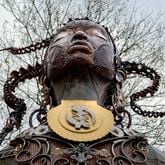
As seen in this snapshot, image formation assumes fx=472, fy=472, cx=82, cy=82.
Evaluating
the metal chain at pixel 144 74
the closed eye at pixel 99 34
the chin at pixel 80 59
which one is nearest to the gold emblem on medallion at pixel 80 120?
the chin at pixel 80 59

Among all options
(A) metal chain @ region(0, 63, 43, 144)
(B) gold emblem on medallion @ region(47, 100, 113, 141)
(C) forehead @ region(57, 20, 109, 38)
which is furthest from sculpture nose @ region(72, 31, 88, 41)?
(A) metal chain @ region(0, 63, 43, 144)

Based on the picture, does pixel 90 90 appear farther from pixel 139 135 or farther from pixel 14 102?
pixel 14 102

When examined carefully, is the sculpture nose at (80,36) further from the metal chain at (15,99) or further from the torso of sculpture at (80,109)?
the metal chain at (15,99)

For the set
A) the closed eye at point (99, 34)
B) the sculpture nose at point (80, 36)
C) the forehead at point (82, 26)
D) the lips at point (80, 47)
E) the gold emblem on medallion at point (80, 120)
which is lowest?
the gold emblem on medallion at point (80, 120)

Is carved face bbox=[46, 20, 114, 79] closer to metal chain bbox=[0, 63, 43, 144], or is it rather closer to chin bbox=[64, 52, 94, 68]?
chin bbox=[64, 52, 94, 68]

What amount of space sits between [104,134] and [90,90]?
1.48ft

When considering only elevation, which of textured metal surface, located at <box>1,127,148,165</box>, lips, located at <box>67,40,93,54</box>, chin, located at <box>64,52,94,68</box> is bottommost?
textured metal surface, located at <box>1,127,148,165</box>

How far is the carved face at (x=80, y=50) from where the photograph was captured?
3.07m

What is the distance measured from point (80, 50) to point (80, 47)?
0.06 feet

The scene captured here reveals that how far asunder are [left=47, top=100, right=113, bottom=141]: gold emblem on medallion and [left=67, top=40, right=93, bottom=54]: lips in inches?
13.5

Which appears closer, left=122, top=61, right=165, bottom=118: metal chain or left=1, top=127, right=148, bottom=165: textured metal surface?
left=1, top=127, right=148, bottom=165: textured metal surface

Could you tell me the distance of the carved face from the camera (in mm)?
3070

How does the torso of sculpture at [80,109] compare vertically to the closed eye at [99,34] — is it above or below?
below

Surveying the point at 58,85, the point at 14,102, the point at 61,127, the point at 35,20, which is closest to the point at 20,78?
the point at 14,102
